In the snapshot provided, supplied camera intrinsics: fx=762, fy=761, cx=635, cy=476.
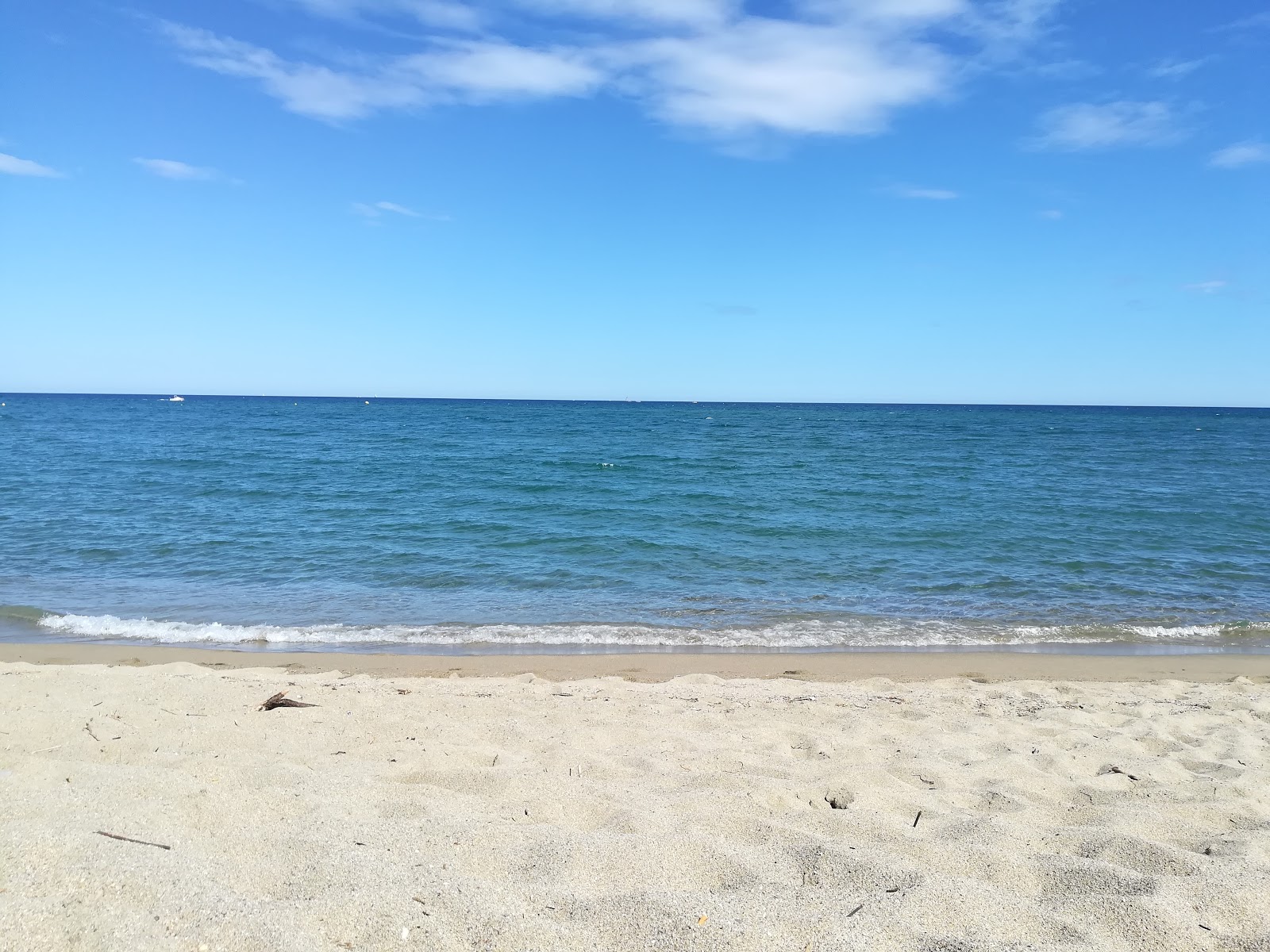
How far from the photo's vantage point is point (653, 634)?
9.23 metres

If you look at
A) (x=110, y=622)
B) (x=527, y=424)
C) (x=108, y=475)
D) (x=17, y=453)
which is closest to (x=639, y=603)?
(x=110, y=622)

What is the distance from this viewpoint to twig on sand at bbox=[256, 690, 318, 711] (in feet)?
18.7

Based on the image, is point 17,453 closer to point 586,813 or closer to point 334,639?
point 334,639

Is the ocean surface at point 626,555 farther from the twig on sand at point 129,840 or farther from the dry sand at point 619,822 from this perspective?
the twig on sand at point 129,840

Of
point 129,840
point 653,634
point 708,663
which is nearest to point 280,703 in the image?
point 129,840

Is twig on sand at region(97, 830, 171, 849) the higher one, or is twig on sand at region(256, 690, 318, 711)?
twig on sand at region(97, 830, 171, 849)

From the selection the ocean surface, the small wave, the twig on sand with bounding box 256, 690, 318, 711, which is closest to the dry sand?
the twig on sand with bounding box 256, 690, 318, 711

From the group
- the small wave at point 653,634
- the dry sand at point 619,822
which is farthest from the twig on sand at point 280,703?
the small wave at point 653,634

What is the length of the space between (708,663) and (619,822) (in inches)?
182

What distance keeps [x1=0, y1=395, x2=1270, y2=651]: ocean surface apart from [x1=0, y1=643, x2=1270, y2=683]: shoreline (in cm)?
39

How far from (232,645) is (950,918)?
8.35 metres

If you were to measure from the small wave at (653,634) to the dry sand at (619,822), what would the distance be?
2.51 m

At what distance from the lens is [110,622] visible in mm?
9305

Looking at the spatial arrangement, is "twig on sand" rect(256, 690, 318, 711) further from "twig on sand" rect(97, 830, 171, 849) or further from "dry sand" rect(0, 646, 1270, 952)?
"twig on sand" rect(97, 830, 171, 849)
